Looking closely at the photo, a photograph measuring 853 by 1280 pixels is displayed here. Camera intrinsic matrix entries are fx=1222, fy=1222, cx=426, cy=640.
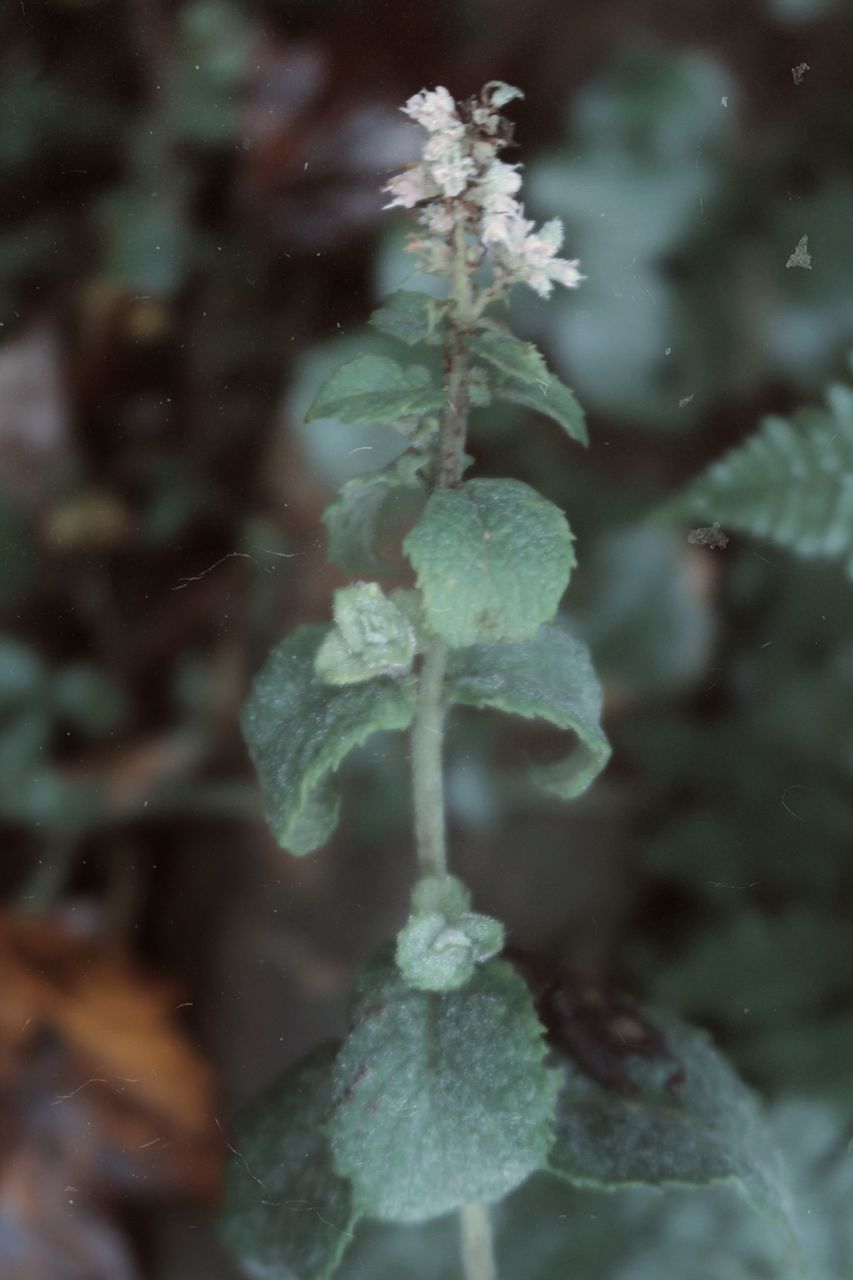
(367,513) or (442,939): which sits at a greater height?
(367,513)

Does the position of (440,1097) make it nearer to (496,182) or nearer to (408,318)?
(408,318)

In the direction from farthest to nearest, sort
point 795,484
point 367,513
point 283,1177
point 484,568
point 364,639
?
point 795,484
point 283,1177
point 367,513
point 364,639
point 484,568

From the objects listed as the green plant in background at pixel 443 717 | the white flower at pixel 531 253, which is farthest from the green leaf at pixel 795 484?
the white flower at pixel 531 253

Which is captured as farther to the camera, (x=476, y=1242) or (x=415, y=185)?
(x=476, y=1242)

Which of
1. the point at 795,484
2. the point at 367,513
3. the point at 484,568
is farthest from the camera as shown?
the point at 795,484

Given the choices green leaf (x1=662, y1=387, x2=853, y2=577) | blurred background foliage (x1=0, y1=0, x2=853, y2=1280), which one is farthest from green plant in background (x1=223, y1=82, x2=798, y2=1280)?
blurred background foliage (x1=0, y1=0, x2=853, y2=1280)

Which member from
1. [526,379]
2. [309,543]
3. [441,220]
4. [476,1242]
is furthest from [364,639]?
[309,543]

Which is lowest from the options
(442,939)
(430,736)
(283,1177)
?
(283,1177)
